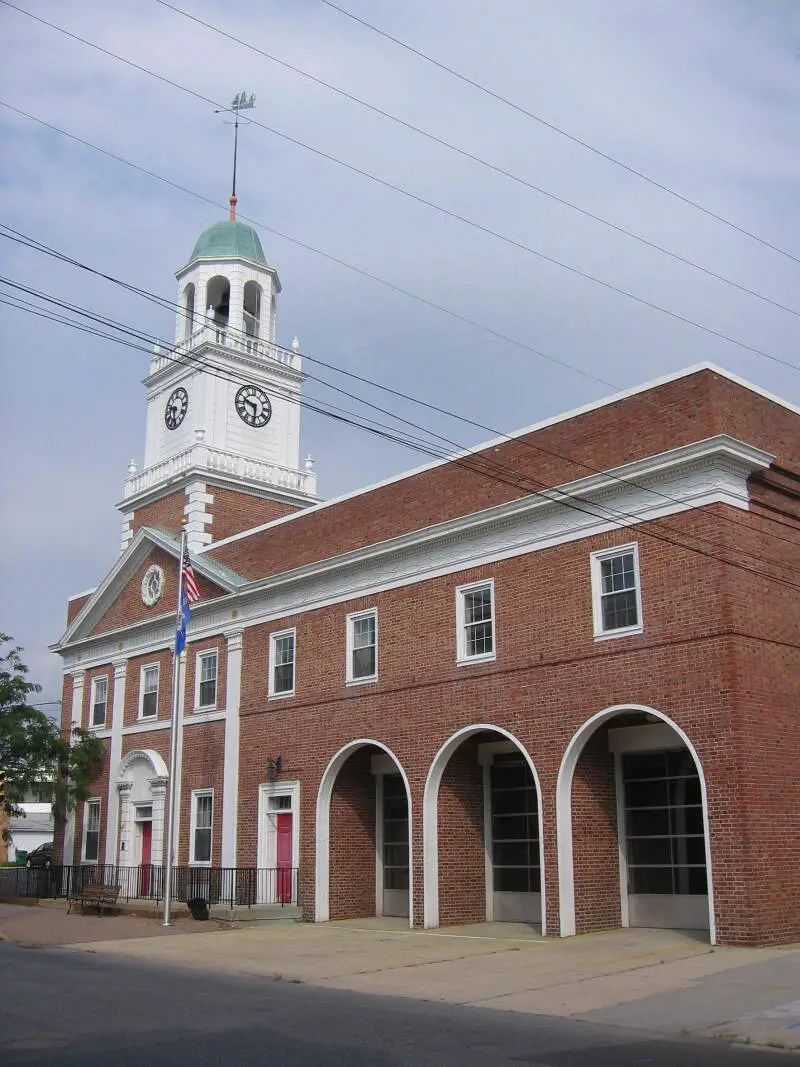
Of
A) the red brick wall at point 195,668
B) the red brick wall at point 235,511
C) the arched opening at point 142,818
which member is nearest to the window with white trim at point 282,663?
the red brick wall at point 195,668

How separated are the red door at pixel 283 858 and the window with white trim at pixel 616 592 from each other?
10.8 meters

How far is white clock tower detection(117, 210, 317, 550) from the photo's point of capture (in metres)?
37.3

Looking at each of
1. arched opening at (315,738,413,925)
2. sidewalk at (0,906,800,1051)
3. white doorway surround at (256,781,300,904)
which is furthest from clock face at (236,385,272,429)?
sidewalk at (0,906,800,1051)

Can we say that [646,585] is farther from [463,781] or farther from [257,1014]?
[257,1014]

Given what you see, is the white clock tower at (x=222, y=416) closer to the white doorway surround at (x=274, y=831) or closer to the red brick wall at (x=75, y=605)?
the red brick wall at (x=75, y=605)

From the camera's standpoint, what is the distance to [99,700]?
38.7 meters

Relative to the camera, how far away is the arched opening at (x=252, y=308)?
40.5 meters

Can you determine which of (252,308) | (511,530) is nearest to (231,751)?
(511,530)

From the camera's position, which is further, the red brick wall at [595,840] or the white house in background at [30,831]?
the white house in background at [30,831]

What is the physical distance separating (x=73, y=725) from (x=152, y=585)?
6.27m

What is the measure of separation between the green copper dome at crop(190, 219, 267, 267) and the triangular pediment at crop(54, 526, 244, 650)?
394 inches

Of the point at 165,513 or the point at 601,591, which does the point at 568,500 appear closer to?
the point at 601,591

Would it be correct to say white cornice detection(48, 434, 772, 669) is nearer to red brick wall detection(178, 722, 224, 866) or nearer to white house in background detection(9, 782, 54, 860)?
red brick wall detection(178, 722, 224, 866)

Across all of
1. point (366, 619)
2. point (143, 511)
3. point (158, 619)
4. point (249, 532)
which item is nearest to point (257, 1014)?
point (366, 619)
